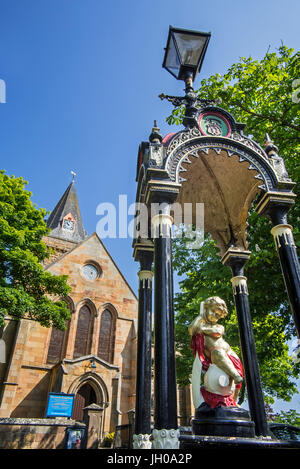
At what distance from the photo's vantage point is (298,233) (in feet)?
27.7

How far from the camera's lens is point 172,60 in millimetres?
7531

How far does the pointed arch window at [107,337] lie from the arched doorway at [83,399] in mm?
2245

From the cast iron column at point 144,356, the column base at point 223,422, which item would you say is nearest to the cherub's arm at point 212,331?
the column base at point 223,422

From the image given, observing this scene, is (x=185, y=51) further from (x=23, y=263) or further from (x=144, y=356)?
(x=23, y=263)

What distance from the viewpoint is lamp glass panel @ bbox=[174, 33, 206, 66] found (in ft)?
23.4

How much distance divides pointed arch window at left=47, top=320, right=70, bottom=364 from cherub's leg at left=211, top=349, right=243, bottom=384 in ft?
62.0

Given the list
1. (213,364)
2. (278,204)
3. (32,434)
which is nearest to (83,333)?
(32,434)

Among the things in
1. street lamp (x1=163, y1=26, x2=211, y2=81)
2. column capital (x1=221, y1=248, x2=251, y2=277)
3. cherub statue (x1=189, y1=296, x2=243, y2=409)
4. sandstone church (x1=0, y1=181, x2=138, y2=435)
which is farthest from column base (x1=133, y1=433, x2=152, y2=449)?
sandstone church (x1=0, y1=181, x2=138, y2=435)

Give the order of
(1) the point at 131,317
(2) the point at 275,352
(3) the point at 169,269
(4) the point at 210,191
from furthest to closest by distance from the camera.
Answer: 1. (1) the point at 131,317
2. (2) the point at 275,352
3. (4) the point at 210,191
4. (3) the point at 169,269

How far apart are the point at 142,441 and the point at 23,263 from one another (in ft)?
34.9

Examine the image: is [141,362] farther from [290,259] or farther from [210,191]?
[210,191]

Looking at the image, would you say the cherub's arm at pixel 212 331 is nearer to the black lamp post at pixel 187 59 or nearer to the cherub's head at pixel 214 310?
the cherub's head at pixel 214 310

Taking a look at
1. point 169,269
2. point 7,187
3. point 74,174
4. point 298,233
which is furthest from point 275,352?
point 74,174
